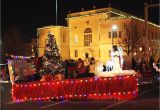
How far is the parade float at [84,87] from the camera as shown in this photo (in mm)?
15328

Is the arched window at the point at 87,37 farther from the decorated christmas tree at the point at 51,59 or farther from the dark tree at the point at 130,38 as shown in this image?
the decorated christmas tree at the point at 51,59

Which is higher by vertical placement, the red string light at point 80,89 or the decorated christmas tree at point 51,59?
the decorated christmas tree at point 51,59

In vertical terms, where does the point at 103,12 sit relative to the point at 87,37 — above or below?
above

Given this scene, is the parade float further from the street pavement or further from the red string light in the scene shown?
the street pavement

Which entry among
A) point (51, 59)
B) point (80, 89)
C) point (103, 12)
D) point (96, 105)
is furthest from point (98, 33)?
point (96, 105)

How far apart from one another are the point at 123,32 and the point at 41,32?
57.1ft

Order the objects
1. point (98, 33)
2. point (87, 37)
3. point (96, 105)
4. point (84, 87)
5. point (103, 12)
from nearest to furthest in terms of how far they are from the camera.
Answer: point (96, 105)
point (84, 87)
point (103, 12)
point (98, 33)
point (87, 37)

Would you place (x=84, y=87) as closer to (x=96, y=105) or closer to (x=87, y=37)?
(x=96, y=105)

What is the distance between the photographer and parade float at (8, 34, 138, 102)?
15.3 m

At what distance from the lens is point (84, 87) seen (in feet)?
51.8

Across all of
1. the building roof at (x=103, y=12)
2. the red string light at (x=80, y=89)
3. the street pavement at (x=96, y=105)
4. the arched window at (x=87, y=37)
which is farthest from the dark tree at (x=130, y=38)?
the street pavement at (x=96, y=105)

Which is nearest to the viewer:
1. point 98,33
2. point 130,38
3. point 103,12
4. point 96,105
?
point 96,105

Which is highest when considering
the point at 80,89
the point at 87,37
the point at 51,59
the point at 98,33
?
the point at 98,33

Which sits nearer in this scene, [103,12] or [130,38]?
[130,38]
